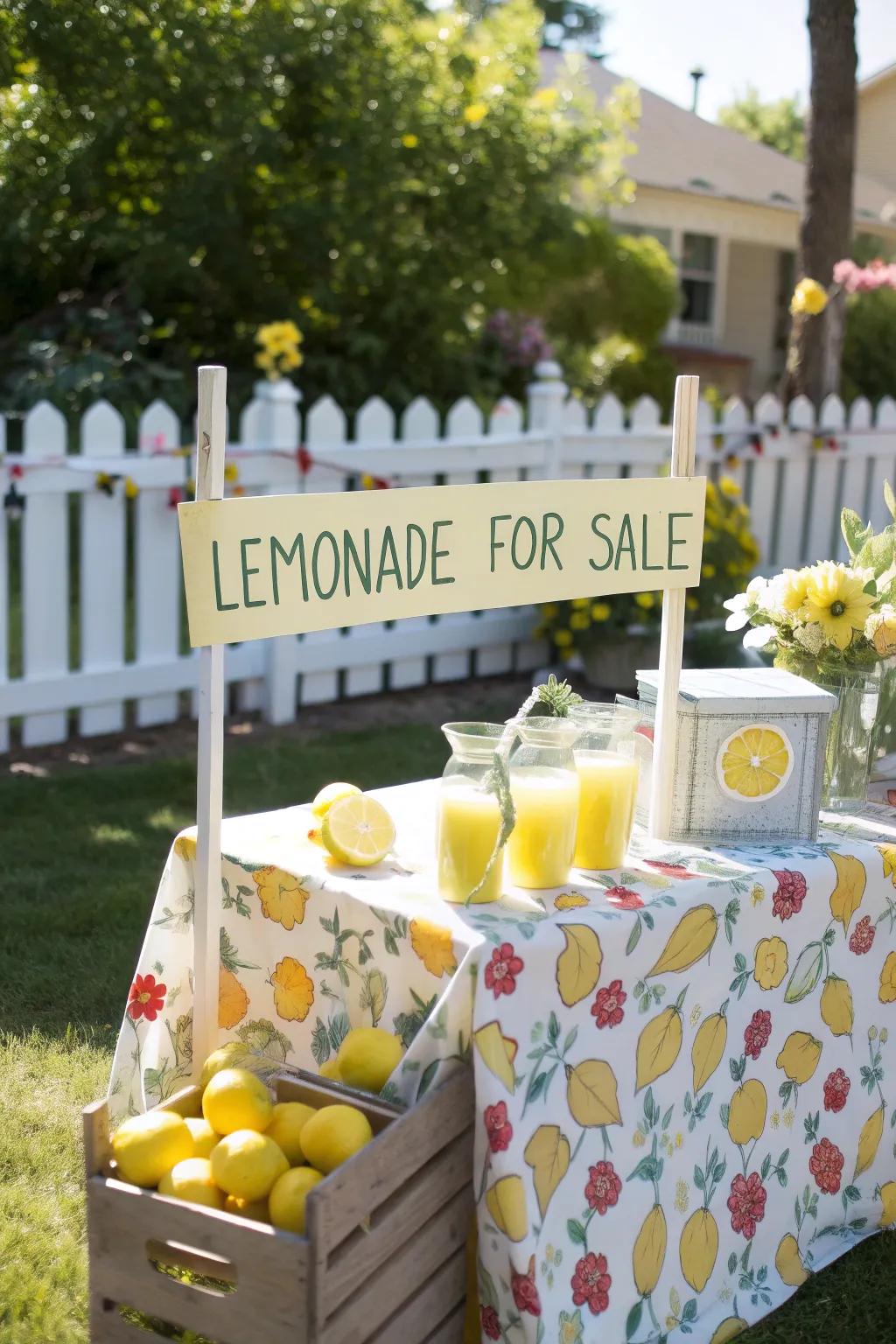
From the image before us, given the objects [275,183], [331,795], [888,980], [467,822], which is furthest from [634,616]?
[467,822]

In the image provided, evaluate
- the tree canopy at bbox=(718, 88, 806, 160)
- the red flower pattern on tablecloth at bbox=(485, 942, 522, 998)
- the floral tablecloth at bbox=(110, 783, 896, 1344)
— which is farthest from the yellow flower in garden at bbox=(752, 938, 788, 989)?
the tree canopy at bbox=(718, 88, 806, 160)

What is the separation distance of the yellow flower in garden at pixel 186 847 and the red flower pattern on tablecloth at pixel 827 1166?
121cm

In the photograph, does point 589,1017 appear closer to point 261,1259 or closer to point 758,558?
point 261,1259

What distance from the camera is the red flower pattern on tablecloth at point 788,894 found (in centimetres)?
225

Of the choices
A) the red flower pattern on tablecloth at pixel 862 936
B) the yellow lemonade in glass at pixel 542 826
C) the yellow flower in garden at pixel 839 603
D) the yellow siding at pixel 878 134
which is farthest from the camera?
the yellow siding at pixel 878 134

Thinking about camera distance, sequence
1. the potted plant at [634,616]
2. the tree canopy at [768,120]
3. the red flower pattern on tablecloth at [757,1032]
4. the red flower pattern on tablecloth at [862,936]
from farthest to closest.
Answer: the tree canopy at [768,120]
the potted plant at [634,616]
the red flower pattern on tablecloth at [862,936]
the red flower pattern on tablecloth at [757,1032]

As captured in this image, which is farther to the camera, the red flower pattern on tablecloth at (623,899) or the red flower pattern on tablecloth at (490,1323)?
the red flower pattern on tablecloth at (623,899)

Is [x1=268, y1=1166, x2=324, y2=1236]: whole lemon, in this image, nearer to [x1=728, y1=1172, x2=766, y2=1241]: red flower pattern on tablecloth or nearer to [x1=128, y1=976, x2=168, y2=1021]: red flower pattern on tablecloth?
[x1=128, y1=976, x2=168, y2=1021]: red flower pattern on tablecloth

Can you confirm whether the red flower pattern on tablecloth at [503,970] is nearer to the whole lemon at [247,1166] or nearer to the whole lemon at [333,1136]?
the whole lemon at [333,1136]

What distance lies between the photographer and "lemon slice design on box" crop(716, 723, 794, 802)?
2.36 meters

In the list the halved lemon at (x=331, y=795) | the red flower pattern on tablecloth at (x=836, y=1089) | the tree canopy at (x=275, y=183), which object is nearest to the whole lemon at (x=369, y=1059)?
the halved lemon at (x=331, y=795)

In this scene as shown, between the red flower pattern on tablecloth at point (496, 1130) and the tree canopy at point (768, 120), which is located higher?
the tree canopy at point (768, 120)

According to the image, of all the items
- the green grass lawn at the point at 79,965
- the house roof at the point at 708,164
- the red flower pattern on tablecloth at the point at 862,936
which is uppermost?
the house roof at the point at 708,164

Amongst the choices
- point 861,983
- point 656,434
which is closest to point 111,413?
point 656,434
